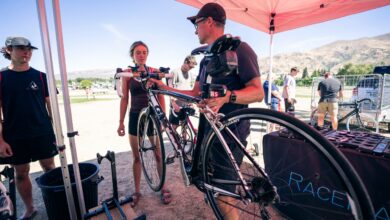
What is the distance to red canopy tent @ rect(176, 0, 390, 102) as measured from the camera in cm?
404

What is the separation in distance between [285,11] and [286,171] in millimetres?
4089

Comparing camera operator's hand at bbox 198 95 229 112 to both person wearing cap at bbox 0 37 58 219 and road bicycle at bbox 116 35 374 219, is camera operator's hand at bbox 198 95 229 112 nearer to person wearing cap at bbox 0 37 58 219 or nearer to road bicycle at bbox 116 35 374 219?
road bicycle at bbox 116 35 374 219

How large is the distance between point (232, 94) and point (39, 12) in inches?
72.8

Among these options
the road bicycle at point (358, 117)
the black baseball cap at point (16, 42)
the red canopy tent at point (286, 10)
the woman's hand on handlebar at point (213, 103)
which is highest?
the red canopy tent at point (286, 10)

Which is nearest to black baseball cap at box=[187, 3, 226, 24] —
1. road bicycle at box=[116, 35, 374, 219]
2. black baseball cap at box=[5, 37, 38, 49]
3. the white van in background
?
road bicycle at box=[116, 35, 374, 219]

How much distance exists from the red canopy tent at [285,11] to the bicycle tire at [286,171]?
11.1 feet

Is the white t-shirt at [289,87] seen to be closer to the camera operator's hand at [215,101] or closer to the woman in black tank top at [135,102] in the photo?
the woman in black tank top at [135,102]

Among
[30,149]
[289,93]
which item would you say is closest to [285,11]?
[289,93]

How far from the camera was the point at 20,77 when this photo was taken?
241 centimetres

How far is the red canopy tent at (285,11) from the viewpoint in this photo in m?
4.04

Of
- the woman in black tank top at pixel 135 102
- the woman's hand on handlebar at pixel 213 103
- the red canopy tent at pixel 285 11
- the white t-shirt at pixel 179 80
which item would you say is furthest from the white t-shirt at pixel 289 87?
the woman's hand on handlebar at pixel 213 103

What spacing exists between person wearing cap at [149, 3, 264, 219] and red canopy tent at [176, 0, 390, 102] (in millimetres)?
2838

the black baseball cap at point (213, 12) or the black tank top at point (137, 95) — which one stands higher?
the black baseball cap at point (213, 12)

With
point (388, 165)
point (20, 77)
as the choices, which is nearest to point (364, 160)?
point (388, 165)
